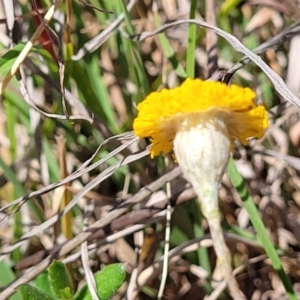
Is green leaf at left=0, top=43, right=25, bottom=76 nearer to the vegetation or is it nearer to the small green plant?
the vegetation

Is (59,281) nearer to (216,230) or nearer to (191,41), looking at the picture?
(216,230)

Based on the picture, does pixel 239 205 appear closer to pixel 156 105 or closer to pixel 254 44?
pixel 254 44

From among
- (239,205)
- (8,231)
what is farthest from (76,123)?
(239,205)

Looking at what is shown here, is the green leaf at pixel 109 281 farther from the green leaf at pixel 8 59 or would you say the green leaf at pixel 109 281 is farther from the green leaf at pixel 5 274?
the green leaf at pixel 8 59

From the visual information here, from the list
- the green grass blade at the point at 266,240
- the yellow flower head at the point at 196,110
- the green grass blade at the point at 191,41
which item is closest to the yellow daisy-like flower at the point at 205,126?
the yellow flower head at the point at 196,110

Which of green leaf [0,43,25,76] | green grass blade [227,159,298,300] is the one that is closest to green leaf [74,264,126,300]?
green grass blade [227,159,298,300]
